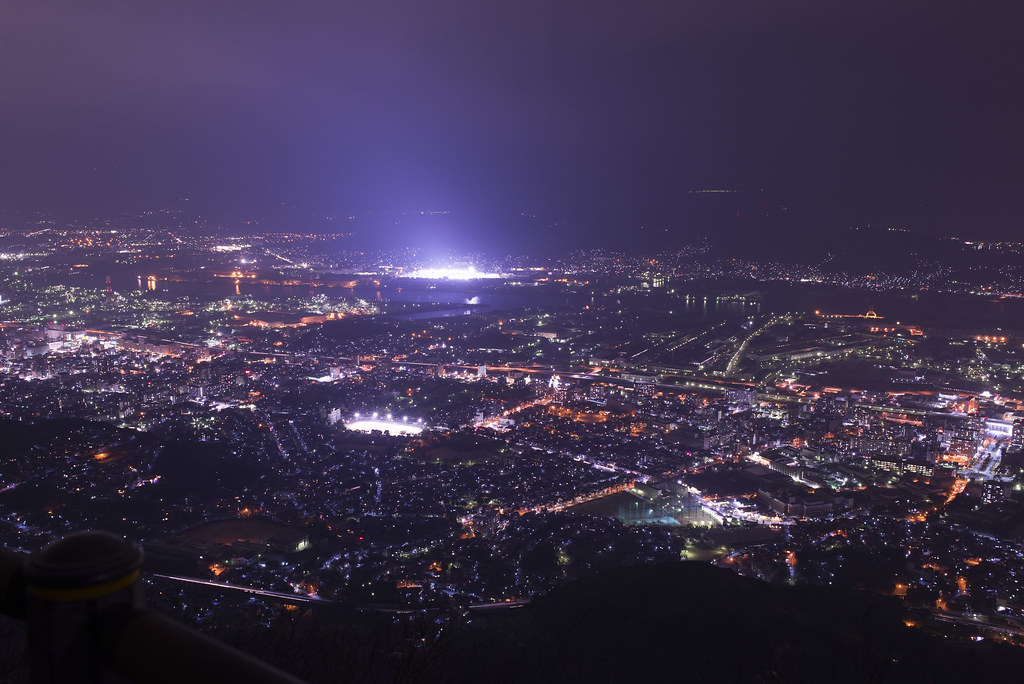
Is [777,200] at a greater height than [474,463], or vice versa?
[777,200]

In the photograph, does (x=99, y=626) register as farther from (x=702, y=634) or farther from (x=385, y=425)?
(x=385, y=425)

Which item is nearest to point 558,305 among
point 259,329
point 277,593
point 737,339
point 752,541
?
point 737,339

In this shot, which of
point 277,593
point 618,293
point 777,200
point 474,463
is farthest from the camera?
point 777,200

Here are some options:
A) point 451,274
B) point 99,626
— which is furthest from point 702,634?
point 451,274

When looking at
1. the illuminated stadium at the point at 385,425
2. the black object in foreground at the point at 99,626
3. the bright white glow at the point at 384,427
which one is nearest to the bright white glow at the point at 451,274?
the illuminated stadium at the point at 385,425

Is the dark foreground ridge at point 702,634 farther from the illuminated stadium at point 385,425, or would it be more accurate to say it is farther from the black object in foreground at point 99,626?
the illuminated stadium at point 385,425

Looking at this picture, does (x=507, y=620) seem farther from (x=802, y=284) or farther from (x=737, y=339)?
(x=802, y=284)

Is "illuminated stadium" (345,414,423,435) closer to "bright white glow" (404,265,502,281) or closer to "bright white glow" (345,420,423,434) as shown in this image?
"bright white glow" (345,420,423,434)
